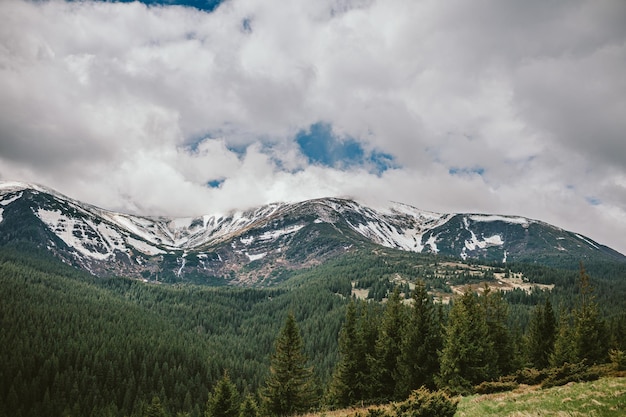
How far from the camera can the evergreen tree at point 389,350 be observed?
44.5 meters

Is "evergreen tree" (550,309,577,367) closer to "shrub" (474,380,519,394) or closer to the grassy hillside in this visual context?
"shrub" (474,380,519,394)

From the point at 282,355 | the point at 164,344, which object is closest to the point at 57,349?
the point at 164,344

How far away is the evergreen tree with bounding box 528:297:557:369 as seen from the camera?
5901 cm

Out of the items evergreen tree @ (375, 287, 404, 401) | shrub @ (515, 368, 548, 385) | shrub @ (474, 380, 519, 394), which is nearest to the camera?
shrub @ (474, 380, 519, 394)

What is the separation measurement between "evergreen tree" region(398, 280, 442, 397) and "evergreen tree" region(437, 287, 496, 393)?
2.21m

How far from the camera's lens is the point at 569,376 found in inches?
1077

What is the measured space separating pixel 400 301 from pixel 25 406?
153799mm

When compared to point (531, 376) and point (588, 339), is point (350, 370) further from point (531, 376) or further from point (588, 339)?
point (588, 339)

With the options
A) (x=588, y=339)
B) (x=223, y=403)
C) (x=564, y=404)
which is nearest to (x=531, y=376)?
(x=564, y=404)

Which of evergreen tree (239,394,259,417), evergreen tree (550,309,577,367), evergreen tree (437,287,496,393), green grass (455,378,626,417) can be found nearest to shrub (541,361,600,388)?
green grass (455,378,626,417)

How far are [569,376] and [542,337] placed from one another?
39.1 m

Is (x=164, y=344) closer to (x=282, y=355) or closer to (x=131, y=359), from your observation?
(x=131, y=359)

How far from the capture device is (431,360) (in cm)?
4094

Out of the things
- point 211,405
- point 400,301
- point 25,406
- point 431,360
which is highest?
point 400,301
